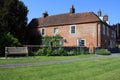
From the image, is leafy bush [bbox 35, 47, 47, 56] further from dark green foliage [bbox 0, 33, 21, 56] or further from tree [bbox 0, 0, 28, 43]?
tree [bbox 0, 0, 28, 43]

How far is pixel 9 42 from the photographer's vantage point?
27.3 m

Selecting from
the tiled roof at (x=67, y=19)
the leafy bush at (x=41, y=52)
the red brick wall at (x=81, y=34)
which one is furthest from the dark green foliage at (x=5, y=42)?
the tiled roof at (x=67, y=19)

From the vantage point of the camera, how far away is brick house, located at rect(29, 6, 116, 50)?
4388cm

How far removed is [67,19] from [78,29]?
4158 mm

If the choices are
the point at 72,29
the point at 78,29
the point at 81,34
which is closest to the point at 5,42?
the point at 81,34

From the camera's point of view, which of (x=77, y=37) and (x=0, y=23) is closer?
(x=0, y=23)

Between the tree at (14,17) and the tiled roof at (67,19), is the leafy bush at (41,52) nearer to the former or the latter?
the tree at (14,17)

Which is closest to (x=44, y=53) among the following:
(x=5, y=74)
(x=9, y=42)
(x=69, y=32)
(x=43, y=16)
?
(x=9, y=42)

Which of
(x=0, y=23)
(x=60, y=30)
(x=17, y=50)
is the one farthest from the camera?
(x=60, y=30)

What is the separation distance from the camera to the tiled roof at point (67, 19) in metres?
45.3

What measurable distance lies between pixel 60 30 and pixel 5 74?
37909mm

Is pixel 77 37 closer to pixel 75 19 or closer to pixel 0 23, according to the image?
pixel 75 19

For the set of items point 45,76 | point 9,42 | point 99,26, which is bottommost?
point 45,76

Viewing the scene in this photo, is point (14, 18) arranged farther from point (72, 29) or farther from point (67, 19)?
point (72, 29)
